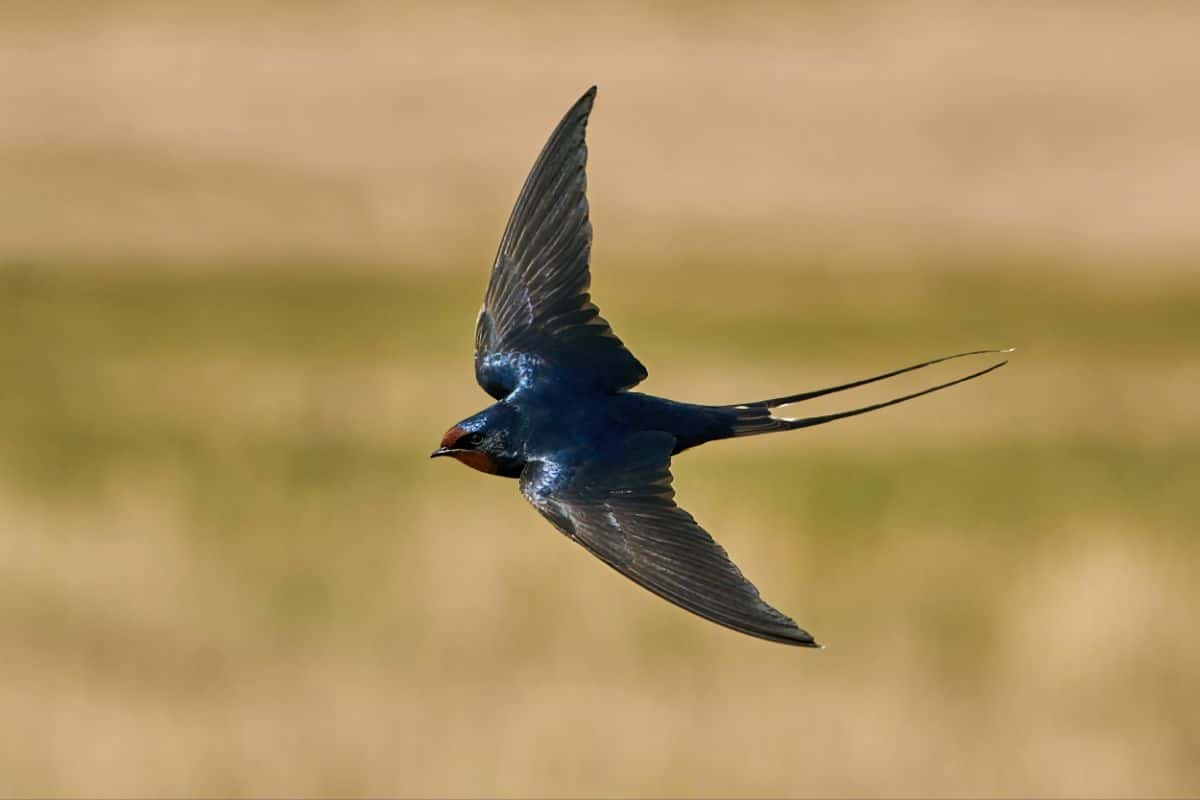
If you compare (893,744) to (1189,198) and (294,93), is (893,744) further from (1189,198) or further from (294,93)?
(294,93)

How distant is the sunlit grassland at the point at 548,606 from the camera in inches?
358

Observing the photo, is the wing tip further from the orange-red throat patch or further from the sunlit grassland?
the sunlit grassland

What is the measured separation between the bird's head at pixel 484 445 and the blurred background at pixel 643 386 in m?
4.45

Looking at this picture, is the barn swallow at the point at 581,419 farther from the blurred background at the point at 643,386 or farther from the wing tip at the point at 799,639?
the blurred background at the point at 643,386

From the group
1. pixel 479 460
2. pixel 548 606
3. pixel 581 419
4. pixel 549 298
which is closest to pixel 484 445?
pixel 479 460

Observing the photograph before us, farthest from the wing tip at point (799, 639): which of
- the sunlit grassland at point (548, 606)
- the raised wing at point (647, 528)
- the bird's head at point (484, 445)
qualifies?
the sunlit grassland at point (548, 606)

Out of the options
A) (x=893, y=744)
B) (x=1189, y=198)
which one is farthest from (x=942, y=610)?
(x=1189, y=198)

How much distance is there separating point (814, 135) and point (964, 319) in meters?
4.08

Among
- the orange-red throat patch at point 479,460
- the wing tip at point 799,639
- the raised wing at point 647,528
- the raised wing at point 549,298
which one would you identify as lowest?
the wing tip at point 799,639

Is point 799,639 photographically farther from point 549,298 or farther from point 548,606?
point 548,606

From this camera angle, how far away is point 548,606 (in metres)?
9.37

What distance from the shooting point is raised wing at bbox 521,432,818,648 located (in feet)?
12.8

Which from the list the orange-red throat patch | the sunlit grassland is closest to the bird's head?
the orange-red throat patch

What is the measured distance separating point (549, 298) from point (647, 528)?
705 mm
